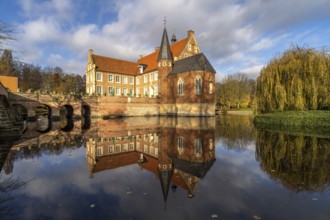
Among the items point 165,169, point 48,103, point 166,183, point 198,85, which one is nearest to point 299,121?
point 165,169

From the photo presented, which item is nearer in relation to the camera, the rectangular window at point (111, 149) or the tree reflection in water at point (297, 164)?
the tree reflection in water at point (297, 164)

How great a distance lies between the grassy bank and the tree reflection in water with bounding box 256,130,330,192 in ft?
20.0

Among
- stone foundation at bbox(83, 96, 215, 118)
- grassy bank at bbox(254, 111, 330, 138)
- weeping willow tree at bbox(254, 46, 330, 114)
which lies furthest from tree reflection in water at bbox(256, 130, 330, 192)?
stone foundation at bbox(83, 96, 215, 118)

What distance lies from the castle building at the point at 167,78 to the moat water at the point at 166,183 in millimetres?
21434

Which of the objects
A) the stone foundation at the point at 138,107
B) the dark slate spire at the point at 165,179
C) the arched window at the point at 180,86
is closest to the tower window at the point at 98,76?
the stone foundation at the point at 138,107

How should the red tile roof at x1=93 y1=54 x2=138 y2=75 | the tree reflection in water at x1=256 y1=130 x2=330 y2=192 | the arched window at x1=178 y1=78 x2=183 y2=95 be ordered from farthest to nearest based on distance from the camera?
the red tile roof at x1=93 y1=54 x2=138 y2=75 < the arched window at x1=178 y1=78 x2=183 y2=95 < the tree reflection in water at x1=256 y1=130 x2=330 y2=192

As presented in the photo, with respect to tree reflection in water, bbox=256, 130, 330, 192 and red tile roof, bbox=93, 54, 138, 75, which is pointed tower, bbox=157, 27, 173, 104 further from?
tree reflection in water, bbox=256, 130, 330, 192

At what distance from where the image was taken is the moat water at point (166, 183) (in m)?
3.58

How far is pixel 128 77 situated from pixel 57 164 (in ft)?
121

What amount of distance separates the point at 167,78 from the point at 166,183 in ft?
95.8

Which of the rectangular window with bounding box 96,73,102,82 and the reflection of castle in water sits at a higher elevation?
the rectangular window with bounding box 96,73,102,82

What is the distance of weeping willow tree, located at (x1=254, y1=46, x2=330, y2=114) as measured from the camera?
15.8 meters

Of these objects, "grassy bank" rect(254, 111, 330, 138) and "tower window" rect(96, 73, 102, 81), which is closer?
"grassy bank" rect(254, 111, 330, 138)

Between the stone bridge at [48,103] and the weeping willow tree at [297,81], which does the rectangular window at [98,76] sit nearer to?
the stone bridge at [48,103]
